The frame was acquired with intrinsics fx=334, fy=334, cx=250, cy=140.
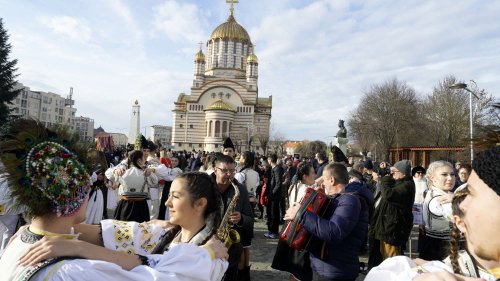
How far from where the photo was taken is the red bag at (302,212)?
3.35 metres

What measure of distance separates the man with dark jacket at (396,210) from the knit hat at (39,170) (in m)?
4.82

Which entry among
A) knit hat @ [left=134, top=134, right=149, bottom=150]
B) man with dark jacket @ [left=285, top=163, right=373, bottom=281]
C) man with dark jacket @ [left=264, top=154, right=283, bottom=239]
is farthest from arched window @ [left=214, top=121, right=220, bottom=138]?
man with dark jacket @ [left=285, top=163, right=373, bottom=281]

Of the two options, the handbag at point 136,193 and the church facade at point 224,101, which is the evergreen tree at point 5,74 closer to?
the handbag at point 136,193

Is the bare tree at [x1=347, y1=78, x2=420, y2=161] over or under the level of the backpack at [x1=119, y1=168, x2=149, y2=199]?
over

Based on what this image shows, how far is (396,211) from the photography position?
5496 millimetres

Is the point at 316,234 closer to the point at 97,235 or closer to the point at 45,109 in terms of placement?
the point at 97,235

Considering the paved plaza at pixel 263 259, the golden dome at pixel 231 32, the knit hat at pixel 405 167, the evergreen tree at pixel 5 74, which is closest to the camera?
the knit hat at pixel 405 167

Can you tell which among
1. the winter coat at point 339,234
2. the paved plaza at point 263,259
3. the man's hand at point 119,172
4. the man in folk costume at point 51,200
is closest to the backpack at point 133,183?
the man's hand at point 119,172

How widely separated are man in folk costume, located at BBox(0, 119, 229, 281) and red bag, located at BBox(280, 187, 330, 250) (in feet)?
5.40

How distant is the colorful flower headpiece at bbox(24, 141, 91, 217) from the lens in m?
1.72

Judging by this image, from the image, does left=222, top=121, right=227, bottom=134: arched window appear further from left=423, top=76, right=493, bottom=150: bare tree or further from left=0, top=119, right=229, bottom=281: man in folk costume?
left=0, top=119, right=229, bottom=281: man in folk costume

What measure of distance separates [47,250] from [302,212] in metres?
2.30

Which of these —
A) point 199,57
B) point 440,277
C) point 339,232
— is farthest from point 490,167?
point 199,57

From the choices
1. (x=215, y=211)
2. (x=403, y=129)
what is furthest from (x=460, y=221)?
(x=403, y=129)
